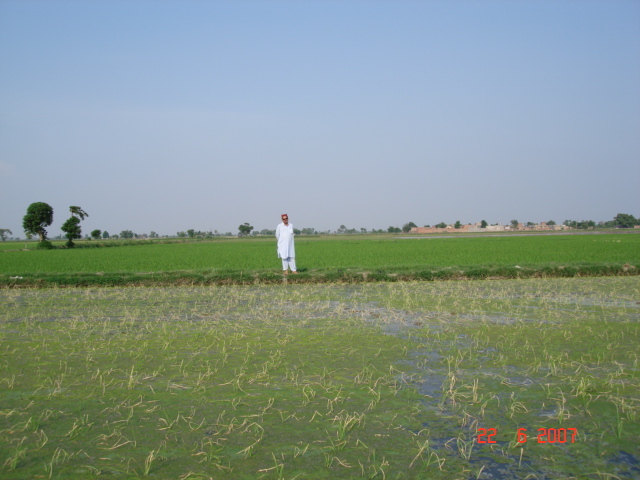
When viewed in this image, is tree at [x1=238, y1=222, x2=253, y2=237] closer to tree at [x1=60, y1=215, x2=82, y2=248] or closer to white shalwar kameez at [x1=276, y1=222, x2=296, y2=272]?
tree at [x1=60, y1=215, x2=82, y2=248]

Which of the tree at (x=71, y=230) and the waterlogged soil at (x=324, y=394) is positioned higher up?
the tree at (x=71, y=230)

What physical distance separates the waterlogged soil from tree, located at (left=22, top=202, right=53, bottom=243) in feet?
151

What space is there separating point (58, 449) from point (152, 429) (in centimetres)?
50

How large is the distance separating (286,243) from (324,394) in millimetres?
8021

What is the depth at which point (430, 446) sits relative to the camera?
276cm

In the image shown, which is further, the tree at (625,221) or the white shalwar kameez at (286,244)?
the tree at (625,221)

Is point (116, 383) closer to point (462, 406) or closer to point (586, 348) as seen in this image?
point (462, 406)

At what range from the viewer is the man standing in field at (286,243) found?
37.8 ft
